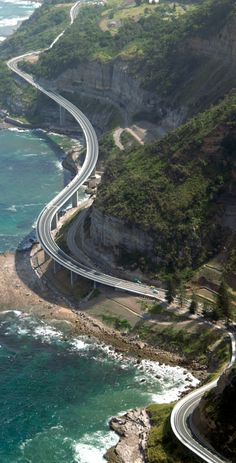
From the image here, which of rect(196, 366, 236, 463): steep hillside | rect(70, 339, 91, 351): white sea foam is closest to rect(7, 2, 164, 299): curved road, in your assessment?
rect(70, 339, 91, 351): white sea foam

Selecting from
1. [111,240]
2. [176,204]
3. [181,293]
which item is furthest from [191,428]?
[111,240]

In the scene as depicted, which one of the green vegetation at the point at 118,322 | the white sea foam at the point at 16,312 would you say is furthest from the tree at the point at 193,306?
the white sea foam at the point at 16,312

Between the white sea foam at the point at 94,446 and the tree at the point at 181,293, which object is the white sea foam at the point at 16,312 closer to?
the tree at the point at 181,293

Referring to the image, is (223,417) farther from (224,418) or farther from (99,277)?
(99,277)

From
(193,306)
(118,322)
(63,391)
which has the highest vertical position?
(193,306)

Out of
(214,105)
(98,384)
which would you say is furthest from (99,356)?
(214,105)

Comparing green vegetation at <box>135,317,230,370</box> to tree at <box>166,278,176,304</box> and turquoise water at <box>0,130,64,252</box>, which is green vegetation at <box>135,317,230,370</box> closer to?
tree at <box>166,278,176,304</box>
